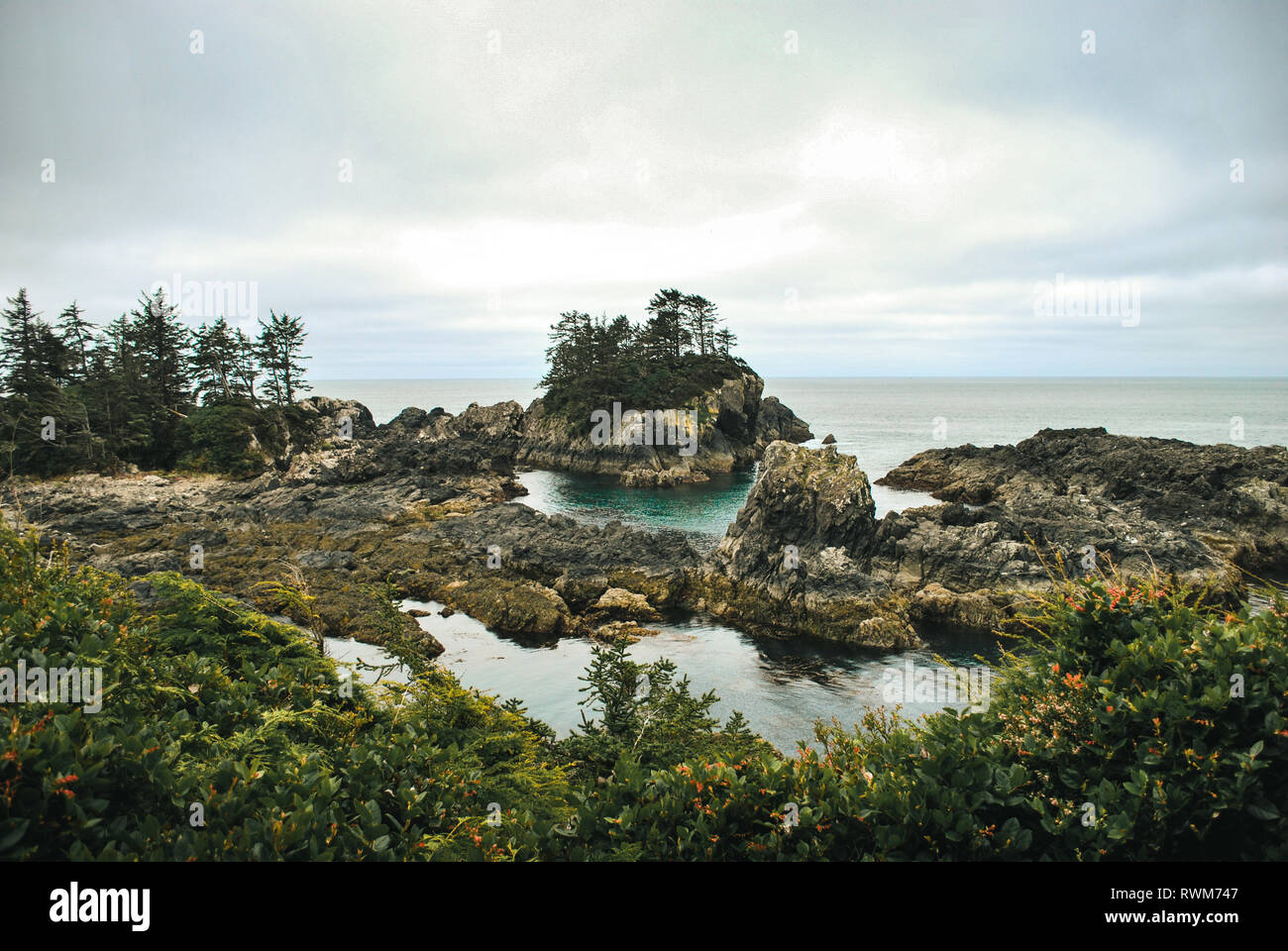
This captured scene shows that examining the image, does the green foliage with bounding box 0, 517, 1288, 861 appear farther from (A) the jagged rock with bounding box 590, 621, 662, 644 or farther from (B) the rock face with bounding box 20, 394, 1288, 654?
(A) the jagged rock with bounding box 590, 621, 662, 644

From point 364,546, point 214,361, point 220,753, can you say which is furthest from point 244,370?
point 220,753

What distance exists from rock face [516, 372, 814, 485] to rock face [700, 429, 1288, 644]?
32384mm

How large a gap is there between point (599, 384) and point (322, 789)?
81.1m

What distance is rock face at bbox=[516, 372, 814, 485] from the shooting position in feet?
229

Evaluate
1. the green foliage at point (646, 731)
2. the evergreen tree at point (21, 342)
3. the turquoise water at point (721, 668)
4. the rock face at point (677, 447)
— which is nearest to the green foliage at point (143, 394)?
the evergreen tree at point (21, 342)

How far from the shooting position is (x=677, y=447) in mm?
72375

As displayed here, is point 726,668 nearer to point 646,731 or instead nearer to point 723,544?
point 723,544

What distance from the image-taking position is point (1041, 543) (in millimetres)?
32750

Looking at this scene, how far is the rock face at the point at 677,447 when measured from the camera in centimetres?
A: 6981

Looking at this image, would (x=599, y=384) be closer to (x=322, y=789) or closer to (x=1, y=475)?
(x=1, y=475)

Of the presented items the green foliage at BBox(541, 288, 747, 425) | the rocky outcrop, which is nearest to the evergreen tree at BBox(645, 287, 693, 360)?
the green foliage at BBox(541, 288, 747, 425)

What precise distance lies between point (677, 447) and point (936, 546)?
43.9 meters

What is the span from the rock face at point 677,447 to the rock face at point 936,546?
3238 centimetres

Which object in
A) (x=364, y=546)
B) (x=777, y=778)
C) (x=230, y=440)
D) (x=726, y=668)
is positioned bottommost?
(x=726, y=668)
